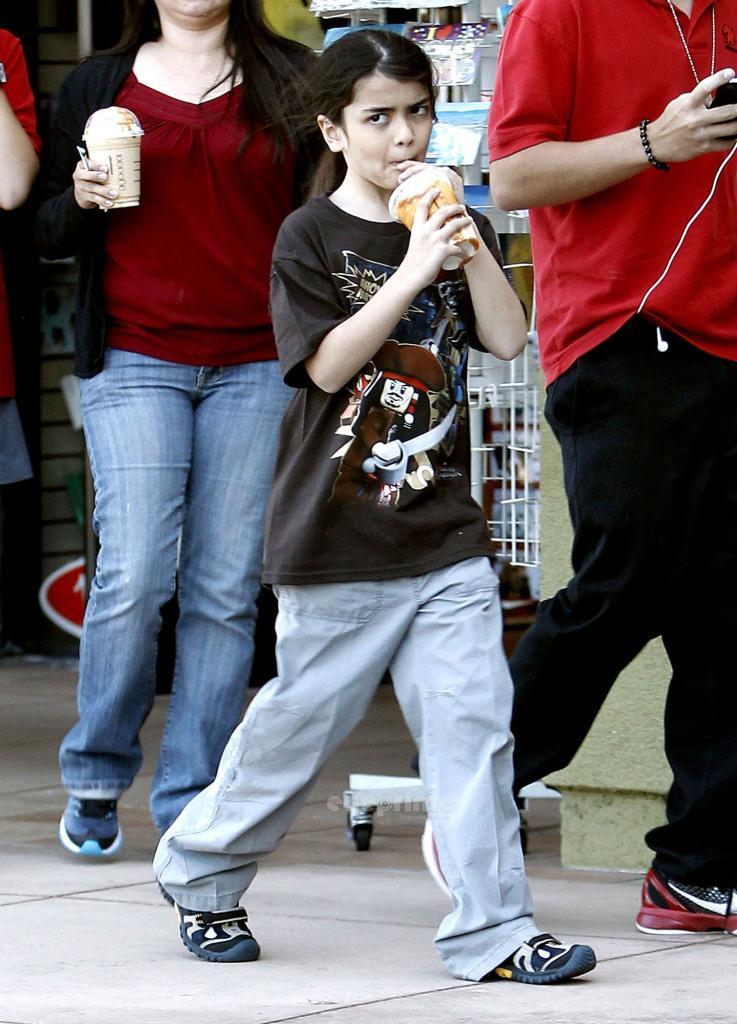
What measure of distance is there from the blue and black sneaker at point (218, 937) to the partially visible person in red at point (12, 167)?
4.78 feet

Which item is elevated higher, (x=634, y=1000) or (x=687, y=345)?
(x=687, y=345)

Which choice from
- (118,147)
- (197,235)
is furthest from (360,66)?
(197,235)

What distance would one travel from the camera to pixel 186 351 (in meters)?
4.68

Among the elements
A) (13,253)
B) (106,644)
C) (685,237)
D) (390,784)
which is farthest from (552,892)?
(13,253)

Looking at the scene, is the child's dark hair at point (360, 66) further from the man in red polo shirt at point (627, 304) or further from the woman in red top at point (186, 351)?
the woman in red top at point (186, 351)

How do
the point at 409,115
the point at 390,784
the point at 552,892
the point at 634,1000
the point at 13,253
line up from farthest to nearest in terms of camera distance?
the point at 13,253 → the point at 390,784 → the point at 552,892 → the point at 409,115 → the point at 634,1000

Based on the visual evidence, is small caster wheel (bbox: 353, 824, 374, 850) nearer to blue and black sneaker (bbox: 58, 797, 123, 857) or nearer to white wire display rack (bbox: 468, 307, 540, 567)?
blue and black sneaker (bbox: 58, 797, 123, 857)

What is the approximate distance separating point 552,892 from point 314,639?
3.70 feet

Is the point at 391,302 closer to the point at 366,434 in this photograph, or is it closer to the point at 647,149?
the point at 366,434

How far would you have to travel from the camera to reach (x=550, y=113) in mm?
3895

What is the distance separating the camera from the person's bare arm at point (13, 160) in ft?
16.1

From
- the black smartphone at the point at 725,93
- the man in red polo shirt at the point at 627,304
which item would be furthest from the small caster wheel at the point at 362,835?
the black smartphone at the point at 725,93

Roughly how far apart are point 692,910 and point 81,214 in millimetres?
1966

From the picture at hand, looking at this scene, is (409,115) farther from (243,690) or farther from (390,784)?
(390,784)
